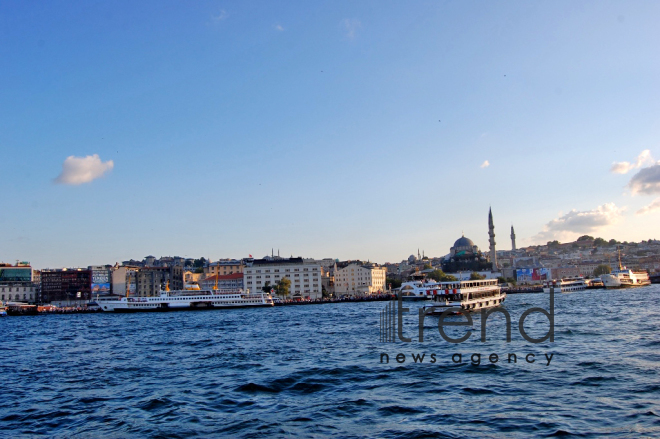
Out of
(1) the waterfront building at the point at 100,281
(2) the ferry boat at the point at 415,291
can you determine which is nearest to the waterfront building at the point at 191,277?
(1) the waterfront building at the point at 100,281

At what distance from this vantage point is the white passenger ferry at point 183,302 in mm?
76812

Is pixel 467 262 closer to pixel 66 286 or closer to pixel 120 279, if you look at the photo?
pixel 120 279

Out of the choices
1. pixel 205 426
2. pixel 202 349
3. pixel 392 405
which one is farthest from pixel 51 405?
pixel 202 349

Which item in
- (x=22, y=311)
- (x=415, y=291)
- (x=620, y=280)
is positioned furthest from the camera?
(x=620, y=280)

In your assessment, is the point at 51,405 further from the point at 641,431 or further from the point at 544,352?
the point at 544,352

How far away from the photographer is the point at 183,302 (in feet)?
256

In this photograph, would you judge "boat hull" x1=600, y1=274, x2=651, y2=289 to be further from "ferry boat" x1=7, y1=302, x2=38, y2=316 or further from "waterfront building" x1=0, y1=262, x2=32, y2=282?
"waterfront building" x1=0, y1=262, x2=32, y2=282

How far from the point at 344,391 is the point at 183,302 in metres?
68.2

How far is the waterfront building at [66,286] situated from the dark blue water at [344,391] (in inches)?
3477

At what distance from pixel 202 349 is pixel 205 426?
14170 mm

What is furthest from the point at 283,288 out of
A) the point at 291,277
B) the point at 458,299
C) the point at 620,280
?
the point at 620,280

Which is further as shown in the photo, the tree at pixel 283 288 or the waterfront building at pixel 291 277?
the waterfront building at pixel 291 277

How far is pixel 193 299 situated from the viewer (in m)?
78.9

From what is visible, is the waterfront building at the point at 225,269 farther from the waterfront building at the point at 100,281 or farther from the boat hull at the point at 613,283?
the boat hull at the point at 613,283
